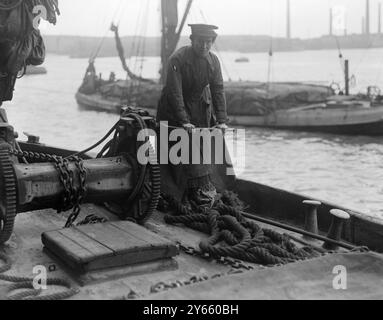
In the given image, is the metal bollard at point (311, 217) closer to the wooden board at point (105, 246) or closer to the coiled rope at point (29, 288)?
the wooden board at point (105, 246)

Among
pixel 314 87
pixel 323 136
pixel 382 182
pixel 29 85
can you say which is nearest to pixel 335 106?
pixel 323 136

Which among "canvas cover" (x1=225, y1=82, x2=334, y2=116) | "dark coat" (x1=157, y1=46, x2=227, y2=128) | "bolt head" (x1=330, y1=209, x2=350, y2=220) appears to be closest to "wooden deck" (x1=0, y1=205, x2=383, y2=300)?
"bolt head" (x1=330, y1=209, x2=350, y2=220)

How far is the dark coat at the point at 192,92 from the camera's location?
5.34 m

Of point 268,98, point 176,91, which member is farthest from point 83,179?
point 268,98

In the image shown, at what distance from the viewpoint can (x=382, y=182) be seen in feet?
51.6

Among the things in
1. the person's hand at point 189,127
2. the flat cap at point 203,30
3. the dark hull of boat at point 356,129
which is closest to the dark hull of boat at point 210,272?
the person's hand at point 189,127

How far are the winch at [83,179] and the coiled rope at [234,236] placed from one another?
1.51 feet

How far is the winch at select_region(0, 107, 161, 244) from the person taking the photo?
4.10 metres

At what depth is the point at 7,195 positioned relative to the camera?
3969 mm

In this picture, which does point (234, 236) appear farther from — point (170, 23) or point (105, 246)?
point (170, 23)

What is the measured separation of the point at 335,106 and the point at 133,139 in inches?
748

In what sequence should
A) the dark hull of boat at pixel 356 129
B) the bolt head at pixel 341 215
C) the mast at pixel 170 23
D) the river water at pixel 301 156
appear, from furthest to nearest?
the dark hull of boat at pixel 356 129 < the mast at pixel 170 23 < the river water at pixel 301 156 < the bolt head at pixel 341 215

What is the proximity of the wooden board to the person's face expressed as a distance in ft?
6.32

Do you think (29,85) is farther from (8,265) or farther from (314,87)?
(8,265)
